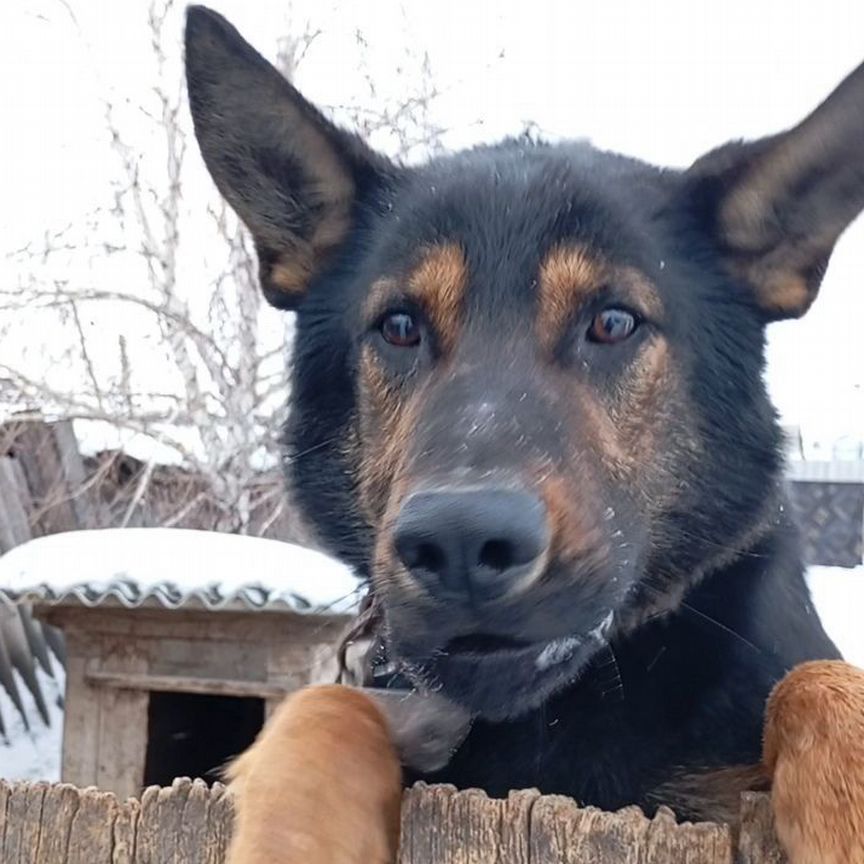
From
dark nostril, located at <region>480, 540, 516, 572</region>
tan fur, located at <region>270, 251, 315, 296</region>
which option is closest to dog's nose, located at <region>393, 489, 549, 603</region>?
dark nostril, located at <region>480, 540, 516, 572</region>

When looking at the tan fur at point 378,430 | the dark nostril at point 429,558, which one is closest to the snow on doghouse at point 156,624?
the tan fur at point 378,430

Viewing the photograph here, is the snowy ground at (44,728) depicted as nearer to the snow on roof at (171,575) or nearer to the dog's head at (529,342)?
the snow on roof at (171,575)

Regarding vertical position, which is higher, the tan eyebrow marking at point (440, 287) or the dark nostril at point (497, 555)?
the tan eyebrow marking at point (440, 287)

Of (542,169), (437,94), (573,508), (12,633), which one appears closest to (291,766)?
(573,508)

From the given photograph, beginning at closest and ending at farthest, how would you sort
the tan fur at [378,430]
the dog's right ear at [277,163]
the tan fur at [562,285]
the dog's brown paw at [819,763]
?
the dog's brown paw at [819,763]
the tan fur at [562,285]
the tan fur at [378,430]
the dog's right ear at [277,163]

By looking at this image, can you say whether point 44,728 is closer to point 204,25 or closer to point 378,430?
point 378,430

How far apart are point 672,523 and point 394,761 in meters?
0.71

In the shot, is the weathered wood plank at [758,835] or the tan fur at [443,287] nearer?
the weathered wood plank at [758,835]

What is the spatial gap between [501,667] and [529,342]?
23.7 inches

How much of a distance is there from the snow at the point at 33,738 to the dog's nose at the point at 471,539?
618 centimetres

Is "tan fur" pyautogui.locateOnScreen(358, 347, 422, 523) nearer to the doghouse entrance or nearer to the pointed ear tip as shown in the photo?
the pointed ear tip

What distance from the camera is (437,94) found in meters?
10.9

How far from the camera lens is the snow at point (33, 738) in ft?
23.4

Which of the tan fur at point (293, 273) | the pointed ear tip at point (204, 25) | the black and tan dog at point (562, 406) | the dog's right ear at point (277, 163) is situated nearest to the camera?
the black and tan dog at point (562, 406)
